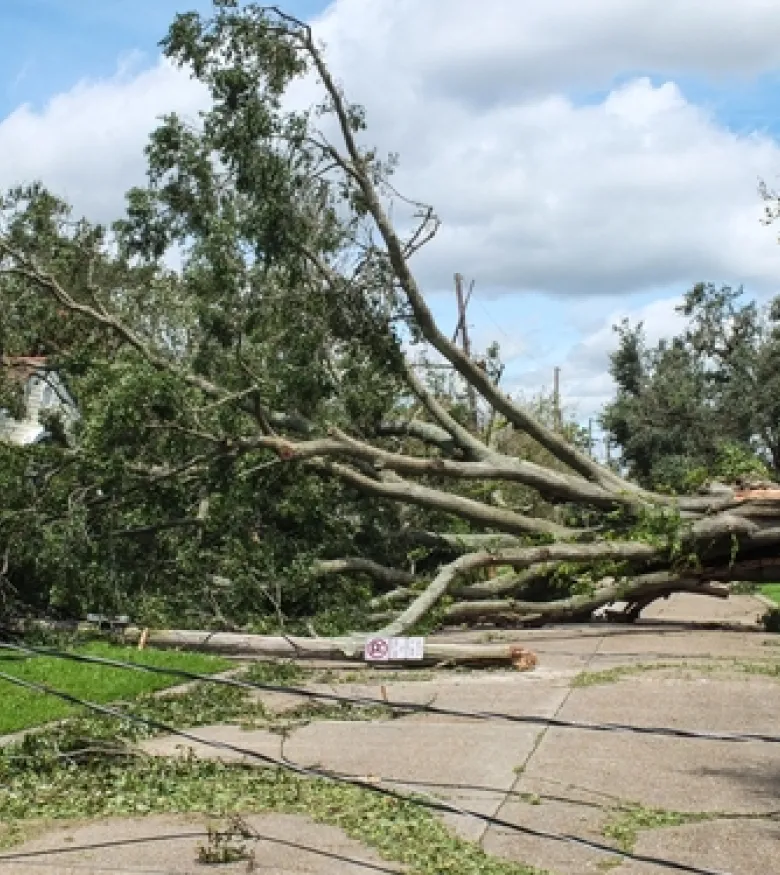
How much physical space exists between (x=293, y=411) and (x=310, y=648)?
3777mm

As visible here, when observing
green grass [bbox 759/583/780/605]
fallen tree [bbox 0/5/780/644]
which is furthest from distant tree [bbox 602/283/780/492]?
fallen tree [bbox 0/5/780/644]

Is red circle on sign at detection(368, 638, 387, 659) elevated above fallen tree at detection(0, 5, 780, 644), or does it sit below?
below

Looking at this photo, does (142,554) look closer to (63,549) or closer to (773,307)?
(63,549)

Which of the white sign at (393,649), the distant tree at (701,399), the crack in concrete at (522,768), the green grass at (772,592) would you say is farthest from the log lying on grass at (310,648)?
the distant tree at (701,399)

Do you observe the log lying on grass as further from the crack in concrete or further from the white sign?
the crack in concrete

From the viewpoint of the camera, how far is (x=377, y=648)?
10.1 m

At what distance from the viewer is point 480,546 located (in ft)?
47.9

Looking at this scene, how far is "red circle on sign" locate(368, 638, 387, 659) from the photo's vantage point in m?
9.99

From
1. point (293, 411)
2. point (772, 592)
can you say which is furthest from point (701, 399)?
point (293, 411)

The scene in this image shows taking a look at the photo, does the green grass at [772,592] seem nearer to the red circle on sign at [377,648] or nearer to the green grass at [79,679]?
the green grass at [79,679]

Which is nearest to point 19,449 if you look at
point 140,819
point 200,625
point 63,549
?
point 63,549

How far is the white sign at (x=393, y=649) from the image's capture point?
10.0 metres

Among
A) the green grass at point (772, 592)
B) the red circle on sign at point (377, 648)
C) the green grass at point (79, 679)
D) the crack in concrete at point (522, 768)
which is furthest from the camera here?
the green grass at point (772, 592)

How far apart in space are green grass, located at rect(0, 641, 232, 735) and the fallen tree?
1.31m
